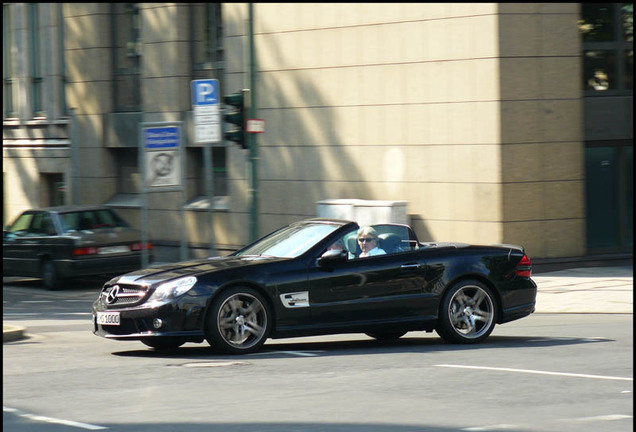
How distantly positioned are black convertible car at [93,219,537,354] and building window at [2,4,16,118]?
22.5 m

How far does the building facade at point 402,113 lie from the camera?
21.2 m

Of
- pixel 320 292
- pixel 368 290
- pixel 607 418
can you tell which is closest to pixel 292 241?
pixel 320 292

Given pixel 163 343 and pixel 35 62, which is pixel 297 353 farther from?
pixel 35 62

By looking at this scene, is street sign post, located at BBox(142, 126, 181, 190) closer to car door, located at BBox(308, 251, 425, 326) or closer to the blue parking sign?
the blue parking sign

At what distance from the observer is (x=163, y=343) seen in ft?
38.8

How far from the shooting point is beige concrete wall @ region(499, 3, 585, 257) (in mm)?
21078

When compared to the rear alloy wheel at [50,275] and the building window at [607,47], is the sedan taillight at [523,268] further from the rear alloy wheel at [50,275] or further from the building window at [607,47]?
the rear alloy wheel at [50,275]

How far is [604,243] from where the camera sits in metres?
22.3

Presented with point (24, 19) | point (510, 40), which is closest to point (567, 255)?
point (510, 40)

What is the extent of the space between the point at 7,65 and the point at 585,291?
2042 centimetres

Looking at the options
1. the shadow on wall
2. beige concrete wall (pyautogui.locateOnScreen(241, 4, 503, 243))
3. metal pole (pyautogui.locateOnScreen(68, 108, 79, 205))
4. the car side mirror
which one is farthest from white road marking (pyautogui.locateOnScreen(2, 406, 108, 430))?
metal pole (pyautogui.locateOnScreen(68, 108, 79, 205))

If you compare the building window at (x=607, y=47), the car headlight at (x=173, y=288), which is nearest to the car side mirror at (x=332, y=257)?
the car headlight at (x=173, y=288)

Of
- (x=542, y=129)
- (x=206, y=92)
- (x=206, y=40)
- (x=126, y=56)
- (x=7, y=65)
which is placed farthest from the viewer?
(x=7, y=65)

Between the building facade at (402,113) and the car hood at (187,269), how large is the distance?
7.57 metres
